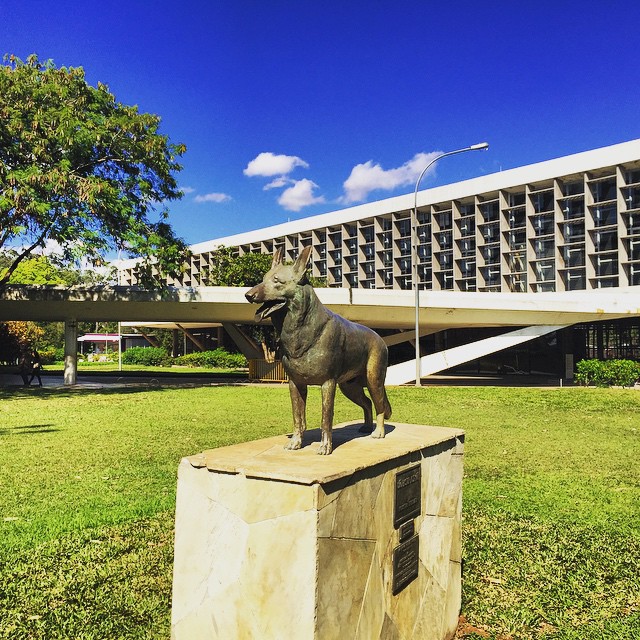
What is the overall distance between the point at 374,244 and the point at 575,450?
53.4 metres

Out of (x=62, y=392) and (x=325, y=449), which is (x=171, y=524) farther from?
(x=62, y=392)

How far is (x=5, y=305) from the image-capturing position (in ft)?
86.8

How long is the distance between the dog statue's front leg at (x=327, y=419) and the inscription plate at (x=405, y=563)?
0.79 meters

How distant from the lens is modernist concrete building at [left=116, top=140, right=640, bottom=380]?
3778 cm

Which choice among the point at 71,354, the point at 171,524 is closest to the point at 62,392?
the point at 71,354

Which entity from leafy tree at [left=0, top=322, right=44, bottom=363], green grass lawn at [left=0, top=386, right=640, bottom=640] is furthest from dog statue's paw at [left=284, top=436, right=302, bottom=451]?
leafy tree at [left=0, top=322, right=44, bottom=363]

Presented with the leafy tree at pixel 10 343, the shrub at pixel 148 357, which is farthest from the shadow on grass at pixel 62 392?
the shrub at pixel 148 357

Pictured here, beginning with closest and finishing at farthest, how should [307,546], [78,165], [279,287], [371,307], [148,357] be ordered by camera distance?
[307,546], [279,287], [78,165], [371,307], [148,357]

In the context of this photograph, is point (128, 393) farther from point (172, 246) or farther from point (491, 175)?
point (491, 175)

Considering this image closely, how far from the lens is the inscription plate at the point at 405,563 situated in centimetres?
355

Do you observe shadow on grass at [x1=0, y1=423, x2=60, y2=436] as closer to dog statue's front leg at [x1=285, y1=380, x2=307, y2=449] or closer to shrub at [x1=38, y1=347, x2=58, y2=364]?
dog statue's front leg at [x1=285, y1=380, x2=307, y2=449]

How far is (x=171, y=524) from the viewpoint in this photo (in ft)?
19.1

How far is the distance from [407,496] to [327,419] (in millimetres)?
761

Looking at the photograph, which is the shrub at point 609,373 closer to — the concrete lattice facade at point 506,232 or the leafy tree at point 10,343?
the concrete lattice facade at point 506,232
